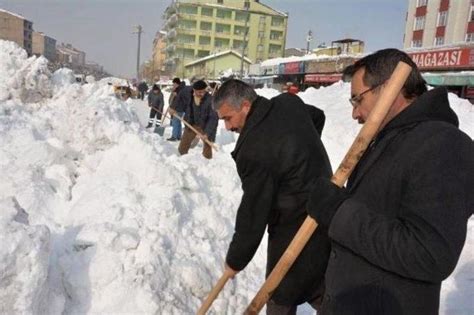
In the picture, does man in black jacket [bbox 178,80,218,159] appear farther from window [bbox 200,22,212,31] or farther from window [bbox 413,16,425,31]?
window [bbox 200,22,212,31]

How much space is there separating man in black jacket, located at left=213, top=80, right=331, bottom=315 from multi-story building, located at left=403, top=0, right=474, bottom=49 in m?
31.3

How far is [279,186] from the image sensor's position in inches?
94.4

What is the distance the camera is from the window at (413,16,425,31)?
38.2m

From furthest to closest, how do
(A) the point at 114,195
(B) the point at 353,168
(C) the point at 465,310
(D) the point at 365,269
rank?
(A) the point at 114,195 → (C) the point at 465,310 → (B) the point at 353,168 → (D) the point at 365,269

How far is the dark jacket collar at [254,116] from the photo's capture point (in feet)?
7.86

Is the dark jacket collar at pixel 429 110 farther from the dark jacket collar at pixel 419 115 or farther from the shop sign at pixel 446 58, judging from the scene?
the shop sign at pixel 446 58

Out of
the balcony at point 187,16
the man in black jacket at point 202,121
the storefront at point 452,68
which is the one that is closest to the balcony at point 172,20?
the balcony at point 187,16

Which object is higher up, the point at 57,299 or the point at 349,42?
the point at 349,42

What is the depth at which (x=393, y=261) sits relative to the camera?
1.43 metres

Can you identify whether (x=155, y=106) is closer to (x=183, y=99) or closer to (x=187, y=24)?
(x=183, y=99)

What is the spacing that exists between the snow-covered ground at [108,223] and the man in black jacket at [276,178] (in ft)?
3.62

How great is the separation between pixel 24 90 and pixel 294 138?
6.80 meters

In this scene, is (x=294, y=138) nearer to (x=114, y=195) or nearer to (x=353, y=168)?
(x=353, y=168)

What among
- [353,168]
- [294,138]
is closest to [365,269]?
[353,168]
